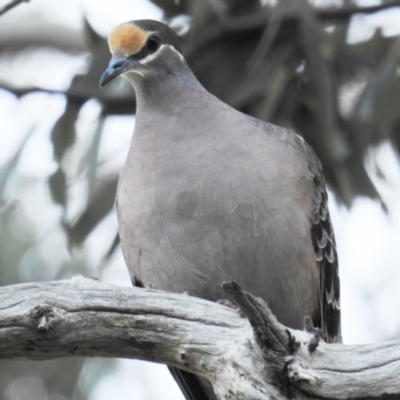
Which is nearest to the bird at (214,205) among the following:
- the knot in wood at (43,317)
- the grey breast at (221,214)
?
the grey breast at (221,214)

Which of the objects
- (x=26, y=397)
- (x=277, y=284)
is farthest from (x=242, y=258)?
(x=26, y=397)

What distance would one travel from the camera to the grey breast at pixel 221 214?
4.04 meters

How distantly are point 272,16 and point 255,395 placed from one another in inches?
131

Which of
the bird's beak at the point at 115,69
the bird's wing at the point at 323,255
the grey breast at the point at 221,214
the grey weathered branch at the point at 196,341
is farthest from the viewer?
the bird's wing at the point at 323,255

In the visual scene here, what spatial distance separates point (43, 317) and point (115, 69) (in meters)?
1.45

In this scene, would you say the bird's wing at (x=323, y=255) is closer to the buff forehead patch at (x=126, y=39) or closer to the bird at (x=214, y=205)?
the bird at (x=214, y=205)

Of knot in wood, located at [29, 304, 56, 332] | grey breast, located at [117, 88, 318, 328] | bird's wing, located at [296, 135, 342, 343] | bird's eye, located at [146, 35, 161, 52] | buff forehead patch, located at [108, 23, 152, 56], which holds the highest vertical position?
buff forehead patch, located at [108, 23, 152, 56]

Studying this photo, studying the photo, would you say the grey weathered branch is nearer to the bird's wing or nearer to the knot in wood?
the knot in wood

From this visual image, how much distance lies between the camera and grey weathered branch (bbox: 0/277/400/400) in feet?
10.1

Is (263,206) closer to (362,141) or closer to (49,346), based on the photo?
(49,346)

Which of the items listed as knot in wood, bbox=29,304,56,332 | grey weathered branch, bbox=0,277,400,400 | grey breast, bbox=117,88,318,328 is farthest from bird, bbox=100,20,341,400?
knot in wood, bbox=29,304,56,332

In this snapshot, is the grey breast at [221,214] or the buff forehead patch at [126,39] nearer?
the grey breast at [221,214]

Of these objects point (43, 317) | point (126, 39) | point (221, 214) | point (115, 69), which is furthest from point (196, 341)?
point (126, 39)

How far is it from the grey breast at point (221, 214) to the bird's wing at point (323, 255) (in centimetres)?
8
